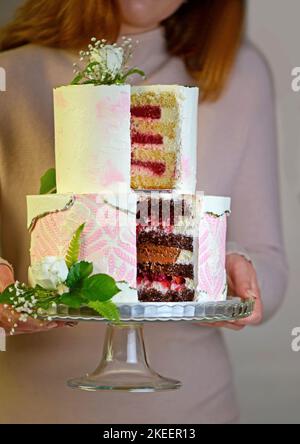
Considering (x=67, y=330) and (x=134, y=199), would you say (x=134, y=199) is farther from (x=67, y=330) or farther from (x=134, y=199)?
(x=67, y=330)

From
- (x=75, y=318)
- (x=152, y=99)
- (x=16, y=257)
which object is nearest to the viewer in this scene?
(x=75, y=318)

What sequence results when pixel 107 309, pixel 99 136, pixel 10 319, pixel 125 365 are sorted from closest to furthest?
1. pixel 107 309
2. pixel 99 136
3. pixel 125 365
4. pixel 10 319

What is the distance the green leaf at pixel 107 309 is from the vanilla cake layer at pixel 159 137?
304 millimetres

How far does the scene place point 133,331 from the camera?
91.5 inches

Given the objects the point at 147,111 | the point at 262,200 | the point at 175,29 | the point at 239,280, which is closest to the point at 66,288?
the point at 147,111

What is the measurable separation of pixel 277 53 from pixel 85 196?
44.2 inches

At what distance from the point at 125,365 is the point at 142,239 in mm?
311

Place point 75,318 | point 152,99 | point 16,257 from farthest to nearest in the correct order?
point 16,257
point 152,99
point 75,318

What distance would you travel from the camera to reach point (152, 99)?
2.24m

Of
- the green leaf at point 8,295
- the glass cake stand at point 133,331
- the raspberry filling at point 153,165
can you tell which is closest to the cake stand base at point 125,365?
the glass cake stand at point 133,331

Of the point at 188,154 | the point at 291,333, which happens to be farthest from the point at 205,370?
the point at 188,154
